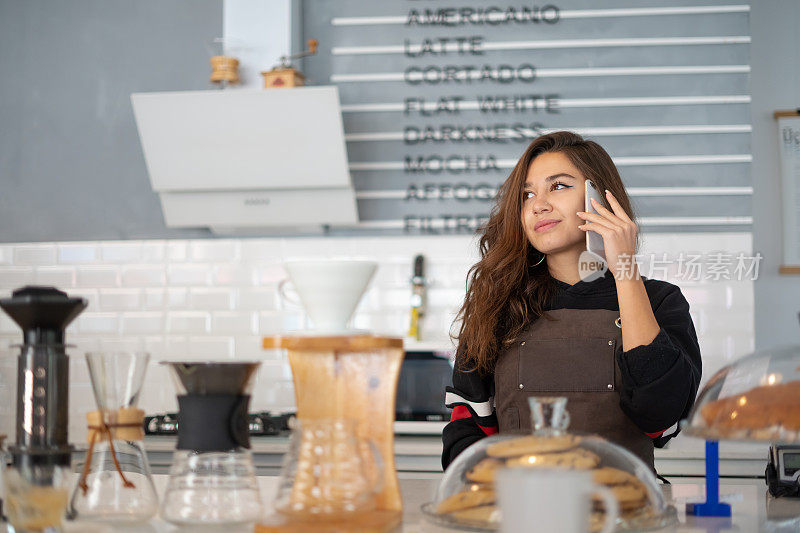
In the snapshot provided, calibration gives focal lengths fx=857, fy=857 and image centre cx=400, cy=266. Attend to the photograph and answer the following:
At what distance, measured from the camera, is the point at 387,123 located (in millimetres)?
4012

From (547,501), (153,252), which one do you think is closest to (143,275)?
(153,252)

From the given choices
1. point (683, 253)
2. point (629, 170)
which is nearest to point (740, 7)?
point (629, 170)

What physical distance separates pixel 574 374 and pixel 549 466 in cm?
92

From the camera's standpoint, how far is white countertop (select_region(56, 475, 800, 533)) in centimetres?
120

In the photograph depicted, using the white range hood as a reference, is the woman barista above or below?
below

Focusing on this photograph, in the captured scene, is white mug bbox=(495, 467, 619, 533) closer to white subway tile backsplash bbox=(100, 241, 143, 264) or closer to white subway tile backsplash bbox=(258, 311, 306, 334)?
white subway tile backsplash bbox=(258, 311, 306, 334)

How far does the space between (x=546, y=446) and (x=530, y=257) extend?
1.09 m

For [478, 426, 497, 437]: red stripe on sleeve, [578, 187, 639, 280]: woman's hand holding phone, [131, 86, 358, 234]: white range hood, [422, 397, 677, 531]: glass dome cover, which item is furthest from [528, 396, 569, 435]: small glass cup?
[131, 86, 358, 234]: white range hood

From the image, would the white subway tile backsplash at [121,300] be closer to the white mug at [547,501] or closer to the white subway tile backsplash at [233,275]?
the white subway tile backsplash at [233,275]

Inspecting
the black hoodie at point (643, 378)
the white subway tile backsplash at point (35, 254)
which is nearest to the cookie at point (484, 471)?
the black hoodie at point (643, 378)

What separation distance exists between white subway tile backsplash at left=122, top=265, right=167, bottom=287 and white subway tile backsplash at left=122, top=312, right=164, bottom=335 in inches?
5.6

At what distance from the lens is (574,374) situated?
1997 millimetres

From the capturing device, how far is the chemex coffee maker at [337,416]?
114cm

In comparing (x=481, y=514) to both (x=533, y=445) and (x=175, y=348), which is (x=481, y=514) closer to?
(x=533, y=445)
